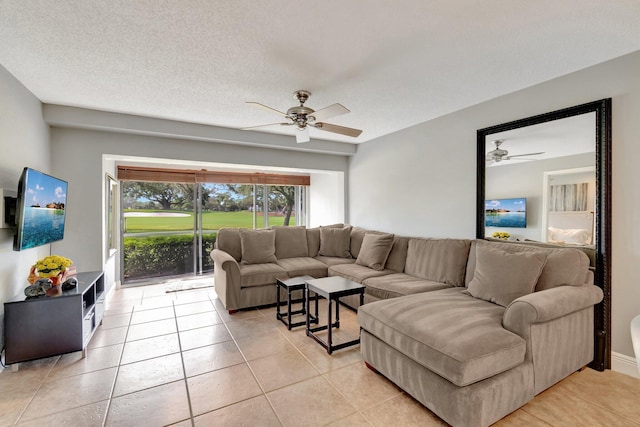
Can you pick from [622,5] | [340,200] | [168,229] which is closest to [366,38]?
[622,5]

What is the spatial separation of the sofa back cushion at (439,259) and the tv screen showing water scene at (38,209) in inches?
147

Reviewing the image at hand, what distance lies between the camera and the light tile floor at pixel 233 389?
1.77 metres

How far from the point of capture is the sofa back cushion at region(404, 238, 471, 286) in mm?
3099

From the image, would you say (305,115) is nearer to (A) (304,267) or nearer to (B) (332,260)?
Answer: (A) (304,267)

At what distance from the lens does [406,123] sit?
4039mm

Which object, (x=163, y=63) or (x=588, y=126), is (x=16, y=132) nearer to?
(x=163, y=63)

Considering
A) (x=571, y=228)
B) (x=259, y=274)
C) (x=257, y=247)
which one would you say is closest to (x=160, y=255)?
(x=257, y=247)

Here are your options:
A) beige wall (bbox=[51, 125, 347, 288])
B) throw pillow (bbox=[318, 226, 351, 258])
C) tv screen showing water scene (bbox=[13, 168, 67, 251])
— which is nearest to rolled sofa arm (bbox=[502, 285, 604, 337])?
throw pillow (bbox=[318, 226, 351, 258])

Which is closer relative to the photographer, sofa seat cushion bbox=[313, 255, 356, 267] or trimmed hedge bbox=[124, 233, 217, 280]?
sofa seat cushion bbox=[313, 255, 356, 267]

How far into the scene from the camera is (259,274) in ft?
12.2

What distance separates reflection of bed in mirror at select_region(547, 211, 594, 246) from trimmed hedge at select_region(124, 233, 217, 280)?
5278 mm

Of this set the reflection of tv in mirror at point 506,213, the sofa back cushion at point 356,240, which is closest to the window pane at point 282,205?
the sofa back cushion at point 356,240

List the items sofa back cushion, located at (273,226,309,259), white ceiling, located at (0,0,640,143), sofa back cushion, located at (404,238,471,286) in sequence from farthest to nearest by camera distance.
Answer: sofa back cushion, located at (273,226,309,259), sofa back cushion, located at (404,238,471,286), white ceiling, located at (0,0,640,143)

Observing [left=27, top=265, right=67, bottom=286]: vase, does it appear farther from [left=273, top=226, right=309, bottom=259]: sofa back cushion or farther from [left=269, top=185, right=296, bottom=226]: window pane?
[left=269, top=185, right=296, bottom=226]: window pane
